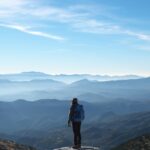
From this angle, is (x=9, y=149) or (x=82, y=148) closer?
(x=82, y=148)

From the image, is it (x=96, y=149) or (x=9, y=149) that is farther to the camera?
(x=9, y=149)

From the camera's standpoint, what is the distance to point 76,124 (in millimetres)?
40562

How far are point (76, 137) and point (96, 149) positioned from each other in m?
2.79

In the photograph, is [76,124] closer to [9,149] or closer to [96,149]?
[96,149]

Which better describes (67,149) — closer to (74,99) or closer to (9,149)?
(74,99)

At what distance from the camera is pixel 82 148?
4178 centimetres

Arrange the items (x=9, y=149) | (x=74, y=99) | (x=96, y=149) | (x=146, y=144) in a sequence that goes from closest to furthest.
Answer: (x=74, y=99), (x=96, y=149), (x=9, y=149), (x=146, y=144)

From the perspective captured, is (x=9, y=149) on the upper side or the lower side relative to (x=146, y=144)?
lower

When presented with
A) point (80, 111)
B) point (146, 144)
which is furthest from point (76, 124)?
point (146, 144)

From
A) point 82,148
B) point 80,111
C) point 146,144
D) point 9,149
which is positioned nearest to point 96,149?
point 82,148

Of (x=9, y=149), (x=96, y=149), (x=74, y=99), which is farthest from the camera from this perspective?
(x=9, y=149)

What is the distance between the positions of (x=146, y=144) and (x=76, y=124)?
3477 cm

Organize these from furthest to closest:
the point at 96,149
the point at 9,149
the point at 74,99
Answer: the point at 9,149, the point at 96,149, the point at 74,99

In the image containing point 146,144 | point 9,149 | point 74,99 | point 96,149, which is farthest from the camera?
point 146,144
